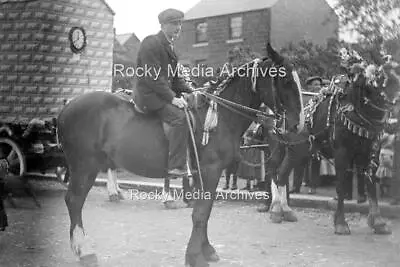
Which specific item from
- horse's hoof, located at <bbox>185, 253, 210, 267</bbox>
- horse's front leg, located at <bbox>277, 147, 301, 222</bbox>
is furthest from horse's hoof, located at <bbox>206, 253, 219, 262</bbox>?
horse's front leg, located at <bbox>277, 147, 301, 222</bbox>

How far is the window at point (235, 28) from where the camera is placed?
2948 cm

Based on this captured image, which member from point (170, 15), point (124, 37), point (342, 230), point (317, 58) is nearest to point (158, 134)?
point (170, 15)

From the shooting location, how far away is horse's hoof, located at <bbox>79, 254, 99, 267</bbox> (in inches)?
239

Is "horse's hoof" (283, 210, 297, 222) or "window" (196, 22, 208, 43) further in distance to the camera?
"window" (196, 22, 208, 43)

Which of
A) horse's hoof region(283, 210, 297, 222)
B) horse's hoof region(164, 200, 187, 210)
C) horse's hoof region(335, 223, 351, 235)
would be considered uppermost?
horse's hoof region(335, 223, 351, 235)

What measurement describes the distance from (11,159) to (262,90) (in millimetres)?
6237

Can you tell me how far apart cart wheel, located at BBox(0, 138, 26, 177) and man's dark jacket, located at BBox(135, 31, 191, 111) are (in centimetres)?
504

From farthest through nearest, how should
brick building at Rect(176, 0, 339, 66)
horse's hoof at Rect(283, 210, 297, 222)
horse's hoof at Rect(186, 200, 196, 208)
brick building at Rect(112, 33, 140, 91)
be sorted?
1. brick building at Rect(176, 0, 339, 66)
2. brick building at Rect(112, 33, 140, 91)
3. horse's hoof at Rect(186, 200, 196, 208)
4. horse's hoof at Rect(283, 210, 297, 222)

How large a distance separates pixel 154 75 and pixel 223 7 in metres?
25.5

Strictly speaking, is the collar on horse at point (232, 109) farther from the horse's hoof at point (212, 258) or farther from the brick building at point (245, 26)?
the brick building at point (245, 26)

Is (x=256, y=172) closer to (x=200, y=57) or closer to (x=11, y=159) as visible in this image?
(x=11, y=159)

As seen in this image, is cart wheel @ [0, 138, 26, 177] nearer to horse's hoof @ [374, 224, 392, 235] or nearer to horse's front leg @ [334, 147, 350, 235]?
horse's front leg @ [334, 147, 350, 235]

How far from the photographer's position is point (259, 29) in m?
28.9

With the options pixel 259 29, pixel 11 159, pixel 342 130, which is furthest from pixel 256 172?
pixel 259 29
